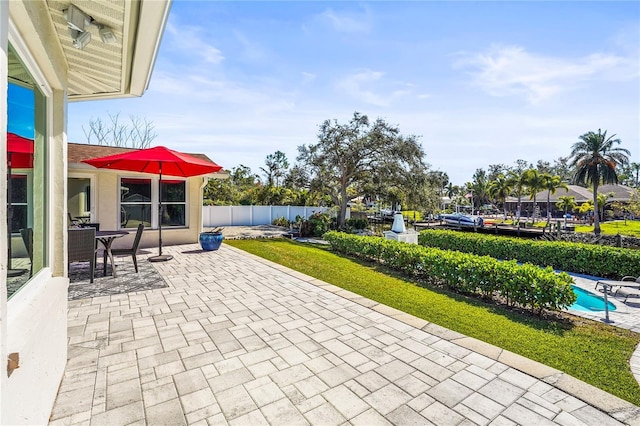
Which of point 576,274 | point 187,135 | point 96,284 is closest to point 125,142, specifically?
point 187,135

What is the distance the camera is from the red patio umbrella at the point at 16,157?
183 cm

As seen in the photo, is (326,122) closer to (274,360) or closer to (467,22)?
(467,22)

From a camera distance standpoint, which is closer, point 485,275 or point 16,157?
point 16,157

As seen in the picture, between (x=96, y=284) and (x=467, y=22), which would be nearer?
(x=96, y=284)

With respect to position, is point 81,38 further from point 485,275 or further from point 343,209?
point 343,209

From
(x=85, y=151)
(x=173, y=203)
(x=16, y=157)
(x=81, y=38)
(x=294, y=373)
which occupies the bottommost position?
(x=294, y=373)

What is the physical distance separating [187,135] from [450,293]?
2451cm

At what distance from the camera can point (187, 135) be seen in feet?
82.0

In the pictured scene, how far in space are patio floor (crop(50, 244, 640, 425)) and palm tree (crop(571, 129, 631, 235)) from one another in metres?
30.0

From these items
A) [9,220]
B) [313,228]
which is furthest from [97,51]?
[313,228]

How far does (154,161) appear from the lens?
7.20 metres

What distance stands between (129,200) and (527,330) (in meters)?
10.3

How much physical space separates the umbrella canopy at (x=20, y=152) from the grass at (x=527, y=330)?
465 cm

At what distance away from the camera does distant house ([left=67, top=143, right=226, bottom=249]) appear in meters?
8.91
